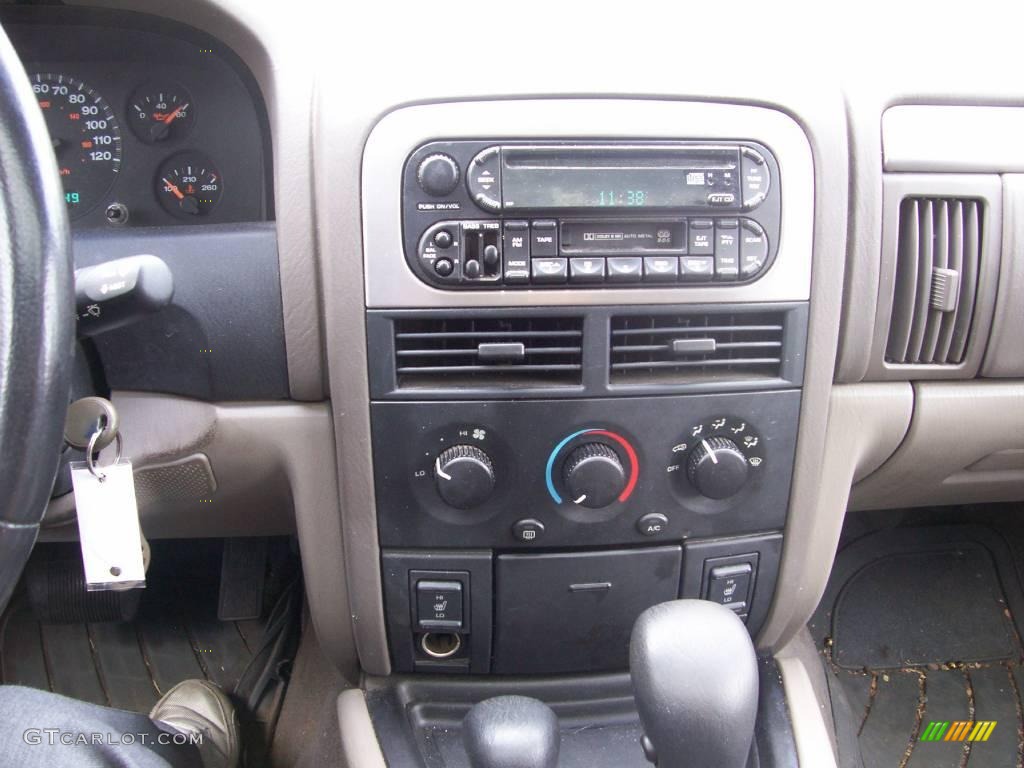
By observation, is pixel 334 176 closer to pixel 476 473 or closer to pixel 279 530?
pixel 476 473

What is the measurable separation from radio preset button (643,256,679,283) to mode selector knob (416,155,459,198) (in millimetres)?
232

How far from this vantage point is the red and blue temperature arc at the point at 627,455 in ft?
3.35

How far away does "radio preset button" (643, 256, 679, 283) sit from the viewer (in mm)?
960

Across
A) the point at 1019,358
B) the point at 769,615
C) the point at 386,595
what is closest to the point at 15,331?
the point at 386,595

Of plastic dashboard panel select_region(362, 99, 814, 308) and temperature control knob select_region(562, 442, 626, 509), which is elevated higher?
plastic dashboard panel select_region(362, 99, 814, 308)

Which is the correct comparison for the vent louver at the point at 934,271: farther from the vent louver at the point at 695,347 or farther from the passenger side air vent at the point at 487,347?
the passenger side air vent at the point at 487,347

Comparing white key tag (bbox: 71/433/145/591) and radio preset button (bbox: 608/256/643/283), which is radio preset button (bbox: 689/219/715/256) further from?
white key tag (bbox: 71/433/145/591)

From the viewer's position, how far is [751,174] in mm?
967

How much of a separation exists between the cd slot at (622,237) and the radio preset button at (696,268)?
0.05ft

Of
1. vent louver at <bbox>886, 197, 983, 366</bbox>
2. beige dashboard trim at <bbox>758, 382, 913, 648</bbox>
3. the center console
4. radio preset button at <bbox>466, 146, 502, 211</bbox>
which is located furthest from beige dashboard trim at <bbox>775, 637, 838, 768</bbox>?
radio preset button at <bbox>466, 146, 502, 211</bbox>

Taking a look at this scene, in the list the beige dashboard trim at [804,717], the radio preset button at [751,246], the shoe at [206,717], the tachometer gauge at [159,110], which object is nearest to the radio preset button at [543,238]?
the radio preset button at [751,246]

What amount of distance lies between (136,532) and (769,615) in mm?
827

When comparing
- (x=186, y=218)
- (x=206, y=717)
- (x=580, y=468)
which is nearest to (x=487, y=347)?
(x=580, y=468)

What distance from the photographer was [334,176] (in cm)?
95
